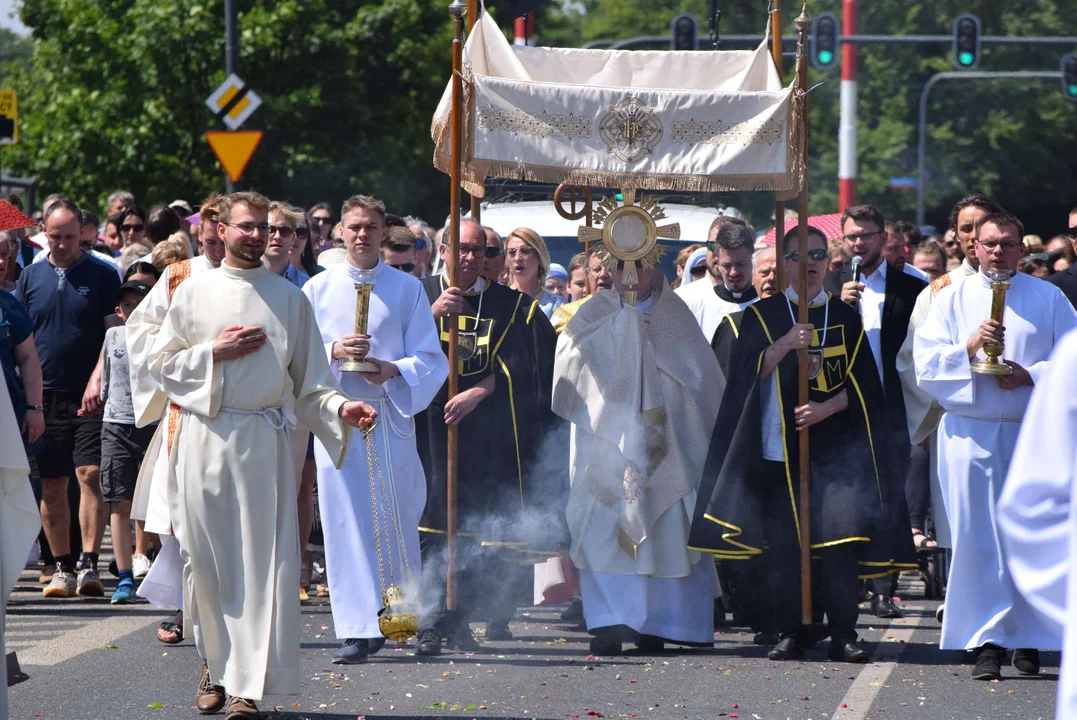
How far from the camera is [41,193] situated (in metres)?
26.3

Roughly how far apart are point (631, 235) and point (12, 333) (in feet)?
10.9

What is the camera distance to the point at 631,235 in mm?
8414

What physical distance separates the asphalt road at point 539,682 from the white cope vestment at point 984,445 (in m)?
0.24

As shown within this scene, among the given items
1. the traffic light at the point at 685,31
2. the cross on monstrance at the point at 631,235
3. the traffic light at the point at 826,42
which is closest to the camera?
the cross on monstrance at the point at 631,235

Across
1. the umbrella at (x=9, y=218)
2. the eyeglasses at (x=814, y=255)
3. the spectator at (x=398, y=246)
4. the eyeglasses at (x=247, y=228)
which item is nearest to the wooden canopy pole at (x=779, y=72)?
the eyeglasses at (x=814, y=255)

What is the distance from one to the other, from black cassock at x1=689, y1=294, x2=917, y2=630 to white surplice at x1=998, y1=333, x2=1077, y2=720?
4.76 m

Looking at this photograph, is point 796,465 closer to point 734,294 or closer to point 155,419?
point 734,294

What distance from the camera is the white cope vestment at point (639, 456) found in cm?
828

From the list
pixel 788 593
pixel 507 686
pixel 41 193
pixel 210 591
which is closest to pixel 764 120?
pixel 788 593

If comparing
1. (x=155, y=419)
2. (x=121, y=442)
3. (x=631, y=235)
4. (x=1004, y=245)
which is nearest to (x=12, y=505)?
(x=155, y=419)

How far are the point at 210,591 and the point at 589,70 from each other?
378 cm

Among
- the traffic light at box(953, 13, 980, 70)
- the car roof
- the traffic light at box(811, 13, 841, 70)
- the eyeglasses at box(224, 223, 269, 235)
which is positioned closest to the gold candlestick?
the eyeglasses at box(224, 223, 269, 235)

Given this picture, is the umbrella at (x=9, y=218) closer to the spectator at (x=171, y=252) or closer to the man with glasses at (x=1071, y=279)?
the spectator at (x=171, y=252)

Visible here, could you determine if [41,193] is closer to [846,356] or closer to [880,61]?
[846,356]
